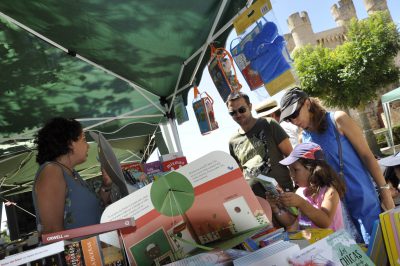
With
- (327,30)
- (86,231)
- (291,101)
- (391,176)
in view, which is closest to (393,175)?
(391,176)

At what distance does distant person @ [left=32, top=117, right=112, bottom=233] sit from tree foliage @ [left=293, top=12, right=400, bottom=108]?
61.8 ft

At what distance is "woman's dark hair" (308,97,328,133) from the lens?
73.4 inches

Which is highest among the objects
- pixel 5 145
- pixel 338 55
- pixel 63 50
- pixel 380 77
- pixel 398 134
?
pixel 338 55

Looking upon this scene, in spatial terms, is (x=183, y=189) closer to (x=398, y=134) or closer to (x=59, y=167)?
(x=59, y=167)

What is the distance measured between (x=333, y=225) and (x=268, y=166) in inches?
28.2

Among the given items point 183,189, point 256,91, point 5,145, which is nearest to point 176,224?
point 183,189

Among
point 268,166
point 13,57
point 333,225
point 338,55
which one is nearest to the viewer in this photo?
point 333,225

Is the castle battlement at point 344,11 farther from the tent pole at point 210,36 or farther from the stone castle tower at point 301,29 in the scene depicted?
the tent pole at point 210,36

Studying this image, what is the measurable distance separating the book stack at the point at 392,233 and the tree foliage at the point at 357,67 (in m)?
19.2

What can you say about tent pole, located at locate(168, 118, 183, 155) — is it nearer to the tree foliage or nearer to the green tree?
the tree foliage

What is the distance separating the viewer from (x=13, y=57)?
3.08 m

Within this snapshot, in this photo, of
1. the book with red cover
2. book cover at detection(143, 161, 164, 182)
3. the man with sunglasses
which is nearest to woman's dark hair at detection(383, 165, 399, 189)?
the man with sunglasses

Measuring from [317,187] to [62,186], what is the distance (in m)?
1.20

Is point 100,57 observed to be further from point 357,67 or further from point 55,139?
point 357,67
